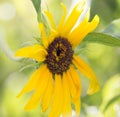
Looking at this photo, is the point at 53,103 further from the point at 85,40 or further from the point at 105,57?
the point at 105,57

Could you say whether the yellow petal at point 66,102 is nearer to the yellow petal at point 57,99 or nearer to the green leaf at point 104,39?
the yellow petal at point 57,99

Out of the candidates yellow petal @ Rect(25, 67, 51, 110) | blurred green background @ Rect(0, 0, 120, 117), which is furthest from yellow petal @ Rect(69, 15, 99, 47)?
blurred green background @ Rect(0, 0, 120, 117)

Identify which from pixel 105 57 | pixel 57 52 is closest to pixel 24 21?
pixel 105 57

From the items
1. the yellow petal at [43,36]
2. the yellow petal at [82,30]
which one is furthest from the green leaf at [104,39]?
the yellow petal at [43,36]

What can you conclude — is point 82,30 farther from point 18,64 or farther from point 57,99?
point 18,64

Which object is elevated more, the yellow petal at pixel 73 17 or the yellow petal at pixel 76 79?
the yellow petal at pixel 73 17

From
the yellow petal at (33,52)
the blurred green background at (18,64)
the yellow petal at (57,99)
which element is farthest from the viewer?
the blurred green background at (18,64)
